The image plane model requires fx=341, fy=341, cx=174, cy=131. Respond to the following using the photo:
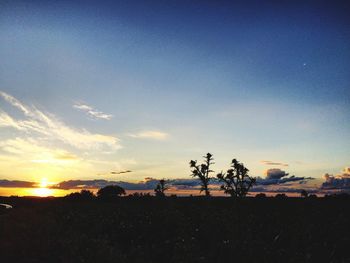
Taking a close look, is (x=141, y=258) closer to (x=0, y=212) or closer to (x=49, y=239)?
(x=49, y=239)

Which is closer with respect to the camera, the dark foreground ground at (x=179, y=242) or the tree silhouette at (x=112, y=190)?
the dark foreground ground at (x=179, y=242)

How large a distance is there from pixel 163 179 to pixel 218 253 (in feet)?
250

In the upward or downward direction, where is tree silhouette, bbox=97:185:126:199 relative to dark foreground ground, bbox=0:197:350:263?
upward

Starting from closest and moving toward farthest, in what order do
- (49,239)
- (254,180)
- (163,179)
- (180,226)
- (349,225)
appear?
(49,239) → (349,225) → (180,226) → (254,180) → (163,179)

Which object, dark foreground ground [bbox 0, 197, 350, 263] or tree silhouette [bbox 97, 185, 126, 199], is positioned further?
tree silhouette [bbox 97, 185, 126, 199]

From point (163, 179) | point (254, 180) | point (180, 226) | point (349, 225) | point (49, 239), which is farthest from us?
point (163, 179)

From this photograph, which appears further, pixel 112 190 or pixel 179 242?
pixel 112 190

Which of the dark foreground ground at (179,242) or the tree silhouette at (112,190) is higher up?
the tree silhouette at (112,190)

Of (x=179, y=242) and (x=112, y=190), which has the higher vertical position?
(x=112, y=190)

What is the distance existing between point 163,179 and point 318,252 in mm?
76882

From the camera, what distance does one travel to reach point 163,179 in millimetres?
86188

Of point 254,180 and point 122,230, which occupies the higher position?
point 254,180

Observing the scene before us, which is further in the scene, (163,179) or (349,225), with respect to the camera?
(163,179)

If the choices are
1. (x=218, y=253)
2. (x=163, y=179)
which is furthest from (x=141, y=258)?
(x=163, y=179)
